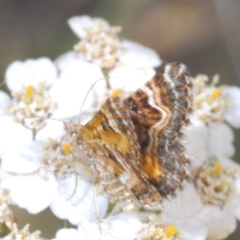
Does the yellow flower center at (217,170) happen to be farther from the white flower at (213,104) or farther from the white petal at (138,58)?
the white petal at (138,58)

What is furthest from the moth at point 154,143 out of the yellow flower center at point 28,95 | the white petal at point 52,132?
the yellow flower center at point 28,95

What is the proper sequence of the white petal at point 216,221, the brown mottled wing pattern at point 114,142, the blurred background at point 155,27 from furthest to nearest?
1. the blurred background at point 155,27
2. the white petal at point 216,221
3. the brown mottled wing pattern at point 114,142

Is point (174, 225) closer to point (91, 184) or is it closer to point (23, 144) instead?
point (91, 184)

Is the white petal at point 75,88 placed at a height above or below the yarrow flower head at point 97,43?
below

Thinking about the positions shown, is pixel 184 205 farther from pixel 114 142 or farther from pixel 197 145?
pixel 114 142

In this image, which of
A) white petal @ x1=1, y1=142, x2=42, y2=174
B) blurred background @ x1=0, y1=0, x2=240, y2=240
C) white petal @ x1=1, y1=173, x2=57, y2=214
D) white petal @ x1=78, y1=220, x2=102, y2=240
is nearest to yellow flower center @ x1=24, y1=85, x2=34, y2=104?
white petal @ x1=1, y1=142, x2=42, y2=174

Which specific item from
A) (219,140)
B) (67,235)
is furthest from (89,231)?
(219,140)
